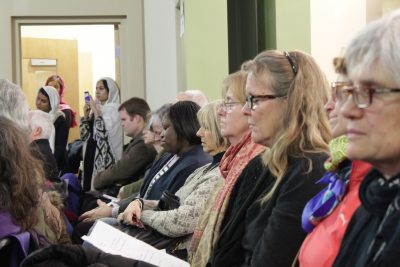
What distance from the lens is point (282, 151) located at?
1944mm

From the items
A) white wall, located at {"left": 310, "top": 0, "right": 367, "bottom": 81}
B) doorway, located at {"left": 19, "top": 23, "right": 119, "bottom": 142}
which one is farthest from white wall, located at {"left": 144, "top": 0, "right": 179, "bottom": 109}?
white wall, located at {"left": 310, "top": 0, "right": 367, "bottom": 81}

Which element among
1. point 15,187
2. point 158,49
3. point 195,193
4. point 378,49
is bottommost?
point 195,193

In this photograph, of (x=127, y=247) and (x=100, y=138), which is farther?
(x=100, y=138)

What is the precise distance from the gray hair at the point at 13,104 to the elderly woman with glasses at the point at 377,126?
7.83 ft

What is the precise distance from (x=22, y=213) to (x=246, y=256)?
A: 768 millimetres

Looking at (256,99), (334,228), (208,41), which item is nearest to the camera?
(334,228)

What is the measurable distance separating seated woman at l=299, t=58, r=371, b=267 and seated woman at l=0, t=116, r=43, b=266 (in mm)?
1065

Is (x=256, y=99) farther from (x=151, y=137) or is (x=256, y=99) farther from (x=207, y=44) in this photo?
(x=207, y=44)

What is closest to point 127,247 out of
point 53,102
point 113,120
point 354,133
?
point 354,133

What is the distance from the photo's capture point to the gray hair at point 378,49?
47.4 inches

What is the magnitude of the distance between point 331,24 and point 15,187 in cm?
206

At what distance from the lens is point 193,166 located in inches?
132

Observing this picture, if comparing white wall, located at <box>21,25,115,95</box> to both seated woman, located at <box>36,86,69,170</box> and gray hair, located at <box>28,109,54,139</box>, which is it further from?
gray hair, located at <box>28,109,54,139</box>

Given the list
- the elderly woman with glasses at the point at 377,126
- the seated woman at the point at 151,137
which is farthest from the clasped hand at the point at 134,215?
the elderly woman with glasses at the point at 377,126
